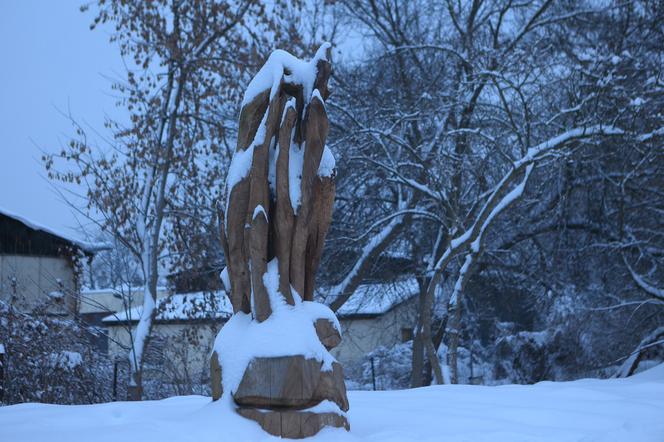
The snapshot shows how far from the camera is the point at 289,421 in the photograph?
439 centimetres

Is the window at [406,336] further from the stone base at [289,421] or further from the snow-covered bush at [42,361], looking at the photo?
the stone base at [289,421]

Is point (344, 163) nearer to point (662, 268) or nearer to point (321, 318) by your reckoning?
point (662, 268)

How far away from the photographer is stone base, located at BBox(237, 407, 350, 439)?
4.38 meters

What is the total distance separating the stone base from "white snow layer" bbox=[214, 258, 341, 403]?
26 centimetres

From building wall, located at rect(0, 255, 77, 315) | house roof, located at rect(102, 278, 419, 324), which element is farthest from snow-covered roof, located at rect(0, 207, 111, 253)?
house roof, located at rect(102, 278, 419, 324)

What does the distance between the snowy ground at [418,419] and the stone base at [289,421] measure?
57 millimetres

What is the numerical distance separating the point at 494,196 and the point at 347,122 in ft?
11.5


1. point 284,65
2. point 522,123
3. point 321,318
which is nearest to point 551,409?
point 321,318

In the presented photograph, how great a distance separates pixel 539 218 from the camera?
12.4m

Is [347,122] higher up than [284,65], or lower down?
higher up

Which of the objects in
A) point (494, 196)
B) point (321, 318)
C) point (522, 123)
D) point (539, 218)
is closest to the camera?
point (321, 318)

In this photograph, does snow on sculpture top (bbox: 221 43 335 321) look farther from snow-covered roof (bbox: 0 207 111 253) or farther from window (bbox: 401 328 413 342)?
window (bbox: 401 328 413 342)

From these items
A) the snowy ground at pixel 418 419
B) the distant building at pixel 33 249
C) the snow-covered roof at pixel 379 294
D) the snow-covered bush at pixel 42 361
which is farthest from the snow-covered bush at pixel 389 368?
the snowy ground at pixel 418 419

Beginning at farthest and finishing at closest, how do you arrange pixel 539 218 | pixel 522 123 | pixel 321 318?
pixel 539 218
pixel 522 123
pixel 321 318
